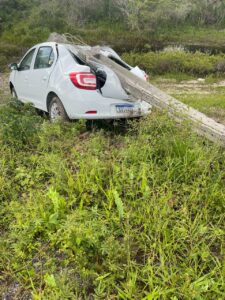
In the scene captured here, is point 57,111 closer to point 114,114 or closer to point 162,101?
point 114,114

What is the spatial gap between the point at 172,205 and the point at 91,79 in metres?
2.78

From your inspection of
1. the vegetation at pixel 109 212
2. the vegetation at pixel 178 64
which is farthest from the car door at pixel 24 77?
the vegetation at pixel 178 64

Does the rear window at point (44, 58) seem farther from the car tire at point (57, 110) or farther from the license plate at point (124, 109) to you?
the license plate at point (124, 109)

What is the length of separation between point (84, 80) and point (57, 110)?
951 mm

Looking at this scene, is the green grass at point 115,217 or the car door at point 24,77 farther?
the car door at point 24,77

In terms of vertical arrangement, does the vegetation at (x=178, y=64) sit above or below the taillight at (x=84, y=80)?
below

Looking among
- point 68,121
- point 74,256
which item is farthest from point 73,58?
point 74,256

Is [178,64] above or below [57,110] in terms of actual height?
below

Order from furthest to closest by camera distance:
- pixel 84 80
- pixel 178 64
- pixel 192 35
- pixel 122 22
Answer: pixel 192 35 → pixel 122 22 → pixel 178 64 → pixel 84 80

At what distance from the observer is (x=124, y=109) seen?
5.29m

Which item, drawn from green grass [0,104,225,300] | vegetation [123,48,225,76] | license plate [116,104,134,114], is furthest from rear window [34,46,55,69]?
vegetation [123,48,225,76]

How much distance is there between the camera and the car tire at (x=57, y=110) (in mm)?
5457

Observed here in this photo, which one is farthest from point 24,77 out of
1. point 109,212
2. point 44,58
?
point 109,212

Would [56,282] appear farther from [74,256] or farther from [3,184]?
[3,184]
